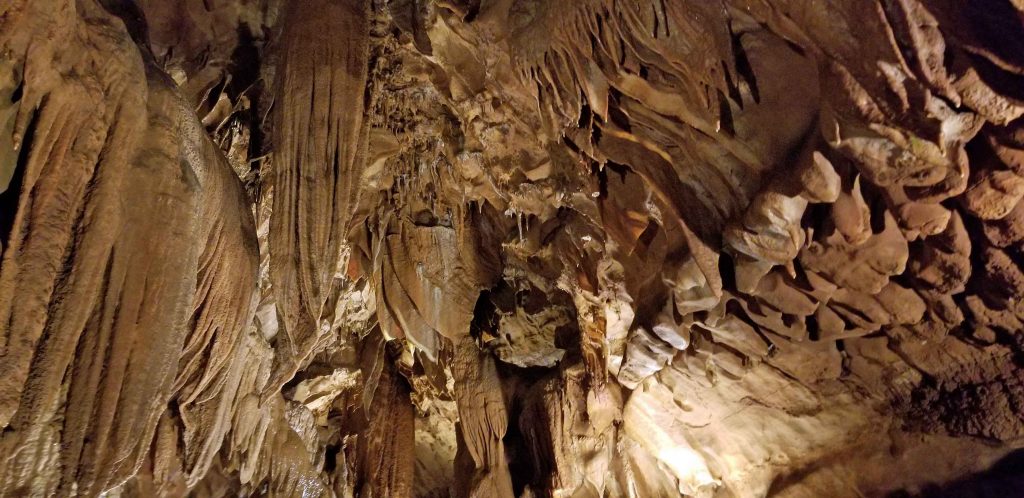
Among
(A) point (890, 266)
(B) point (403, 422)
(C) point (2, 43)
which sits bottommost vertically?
(B) point (403, 422)

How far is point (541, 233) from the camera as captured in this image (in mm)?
4281

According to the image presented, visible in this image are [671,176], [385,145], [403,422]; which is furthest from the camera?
[403,422]

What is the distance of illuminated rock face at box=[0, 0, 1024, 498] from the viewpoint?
1.95 meters

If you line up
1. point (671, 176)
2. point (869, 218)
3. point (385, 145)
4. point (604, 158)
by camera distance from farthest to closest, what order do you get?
point (385, 145)
point (604, 158)
point (671, 176)
point (869, 218)

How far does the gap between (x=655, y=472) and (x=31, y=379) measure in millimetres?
4078

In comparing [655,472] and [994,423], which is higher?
[994,423]

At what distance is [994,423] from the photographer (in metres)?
2.44

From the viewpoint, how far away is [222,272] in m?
3.20

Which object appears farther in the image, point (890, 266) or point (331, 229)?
point (331, 229)

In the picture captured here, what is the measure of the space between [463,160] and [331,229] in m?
1.08

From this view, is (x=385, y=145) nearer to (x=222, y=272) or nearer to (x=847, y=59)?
(x=222, y=272)

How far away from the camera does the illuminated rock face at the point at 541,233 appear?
6.40 feet

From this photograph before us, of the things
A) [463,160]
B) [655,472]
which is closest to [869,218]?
[463,160]

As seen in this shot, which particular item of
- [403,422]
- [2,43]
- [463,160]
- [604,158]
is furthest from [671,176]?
[403,422]
